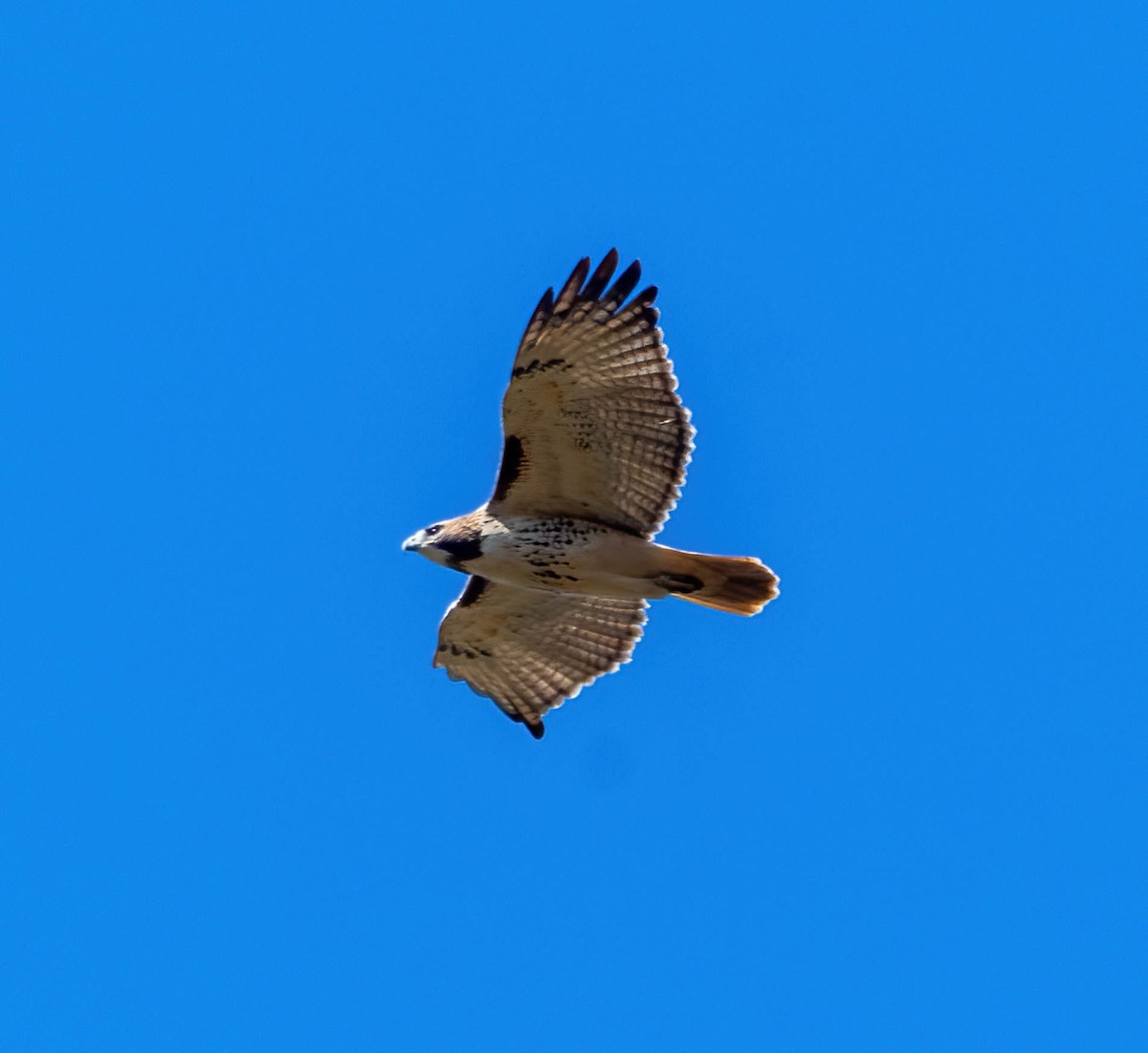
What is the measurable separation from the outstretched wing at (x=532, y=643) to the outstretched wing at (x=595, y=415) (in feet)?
3.83

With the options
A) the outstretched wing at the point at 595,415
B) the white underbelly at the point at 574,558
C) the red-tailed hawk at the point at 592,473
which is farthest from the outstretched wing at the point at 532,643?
the outstretched wing at the point at 595,415

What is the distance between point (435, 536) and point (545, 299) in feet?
6.24

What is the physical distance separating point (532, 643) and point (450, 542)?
165 centimetres

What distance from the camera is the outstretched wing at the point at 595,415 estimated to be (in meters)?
11.5

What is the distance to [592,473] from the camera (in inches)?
476

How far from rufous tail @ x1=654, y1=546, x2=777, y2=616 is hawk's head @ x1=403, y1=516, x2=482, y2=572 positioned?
128 centimetres

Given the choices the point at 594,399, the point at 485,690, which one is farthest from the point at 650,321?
the point at 485,690

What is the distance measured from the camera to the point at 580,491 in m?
12.2

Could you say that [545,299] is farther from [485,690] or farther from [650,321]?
[485,690]

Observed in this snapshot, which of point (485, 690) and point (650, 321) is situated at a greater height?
point (650, 321)

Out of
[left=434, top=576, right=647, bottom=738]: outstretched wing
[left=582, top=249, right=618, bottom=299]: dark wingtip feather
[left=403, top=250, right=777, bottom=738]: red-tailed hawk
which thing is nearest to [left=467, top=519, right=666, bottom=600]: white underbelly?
[left=403, top=250, right=777, bottom=738]: red-tailed hawk

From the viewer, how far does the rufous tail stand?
1185 cm

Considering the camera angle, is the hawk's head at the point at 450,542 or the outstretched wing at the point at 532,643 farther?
the outstretched wing at the point at 532,643

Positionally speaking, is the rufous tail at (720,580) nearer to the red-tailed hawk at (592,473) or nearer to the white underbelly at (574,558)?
the red-tailed hawk at (592,473)
